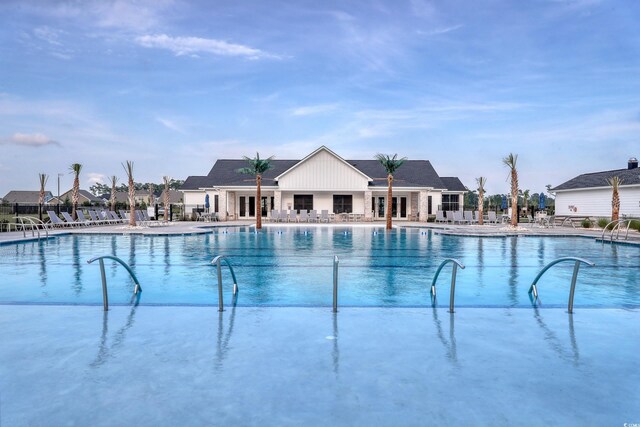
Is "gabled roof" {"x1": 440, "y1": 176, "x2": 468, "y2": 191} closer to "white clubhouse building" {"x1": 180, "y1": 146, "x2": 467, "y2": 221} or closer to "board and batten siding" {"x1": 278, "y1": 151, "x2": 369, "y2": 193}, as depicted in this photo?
"white clubhouse building" {"x1": 180, "y1": 146, "x2": 467, "y2": 221}

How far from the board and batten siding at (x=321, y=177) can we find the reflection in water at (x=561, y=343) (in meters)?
32.1

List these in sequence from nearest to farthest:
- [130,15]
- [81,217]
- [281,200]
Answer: [130,15], [81,217], [281,200]

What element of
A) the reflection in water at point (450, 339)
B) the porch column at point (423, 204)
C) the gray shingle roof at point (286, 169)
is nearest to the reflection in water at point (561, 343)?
the reflection in water at point (450, 339)

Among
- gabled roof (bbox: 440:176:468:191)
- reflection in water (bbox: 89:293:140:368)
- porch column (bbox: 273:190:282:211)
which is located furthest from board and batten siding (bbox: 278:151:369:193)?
reflection in water (bbox: 89:293:140:368)

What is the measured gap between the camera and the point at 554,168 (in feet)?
135

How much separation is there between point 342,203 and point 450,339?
34620mm

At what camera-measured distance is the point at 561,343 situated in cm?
529

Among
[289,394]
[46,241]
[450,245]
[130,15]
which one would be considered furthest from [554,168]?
[289,394]

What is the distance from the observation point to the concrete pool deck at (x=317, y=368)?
3.48 m

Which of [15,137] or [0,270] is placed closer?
[0,270]

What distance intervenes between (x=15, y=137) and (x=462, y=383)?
131 ft

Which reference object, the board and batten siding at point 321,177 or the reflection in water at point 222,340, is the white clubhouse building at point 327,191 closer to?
the board and batten siding at point 321,177

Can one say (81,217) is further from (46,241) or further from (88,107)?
(46,241)

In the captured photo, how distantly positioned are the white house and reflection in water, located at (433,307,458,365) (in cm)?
3055
